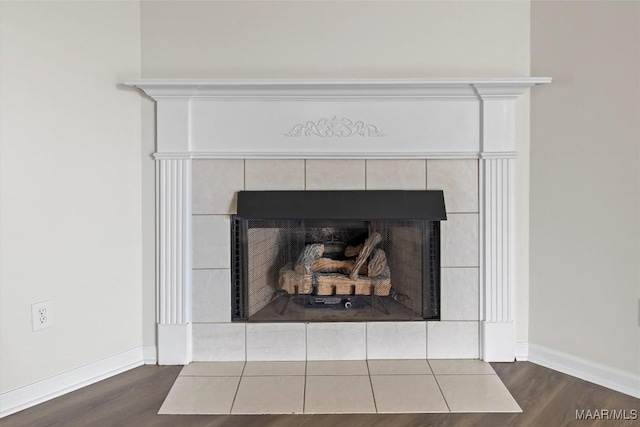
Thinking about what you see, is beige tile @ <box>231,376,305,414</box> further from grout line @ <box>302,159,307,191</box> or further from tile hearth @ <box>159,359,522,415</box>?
grout line @ <box>302,159,307,191</box>

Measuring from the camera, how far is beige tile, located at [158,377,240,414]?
6.10 ft

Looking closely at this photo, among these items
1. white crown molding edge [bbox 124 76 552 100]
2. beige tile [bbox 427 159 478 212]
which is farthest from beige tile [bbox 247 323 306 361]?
white crown molding edge [bbox 124 76 552 100]

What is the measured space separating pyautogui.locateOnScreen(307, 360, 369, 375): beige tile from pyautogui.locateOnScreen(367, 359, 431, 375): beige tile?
0.04 metres

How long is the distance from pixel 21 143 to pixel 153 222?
0.68 metres

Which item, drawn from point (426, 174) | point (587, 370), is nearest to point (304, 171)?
point (426, 174)

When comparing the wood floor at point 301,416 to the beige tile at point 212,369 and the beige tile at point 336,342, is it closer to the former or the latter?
the beige tile at point 212,369

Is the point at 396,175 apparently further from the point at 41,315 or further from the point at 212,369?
the point at 41,315

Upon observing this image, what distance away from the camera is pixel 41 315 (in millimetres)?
1951

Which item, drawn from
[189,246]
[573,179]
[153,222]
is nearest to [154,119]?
[153,222]

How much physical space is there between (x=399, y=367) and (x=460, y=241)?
2.28 ft

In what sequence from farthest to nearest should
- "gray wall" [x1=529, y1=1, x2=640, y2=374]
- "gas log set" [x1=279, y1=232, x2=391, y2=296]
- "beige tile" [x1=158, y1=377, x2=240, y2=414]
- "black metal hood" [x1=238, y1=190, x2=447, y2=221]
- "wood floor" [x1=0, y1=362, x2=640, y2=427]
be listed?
"gas log set" [x1=279, y1=232, x2=391, y2=296] → "black metal hood" [x1=238, y1=190, x2=447, y2=221] → "gray wall" [x1=529, y1=1, x2=640, y2=374] → "beige tile" [x1=158, y1=377, x2=240, y2=414] → "wood floor" [x1=0, y1=362, x2=640, y2=427]

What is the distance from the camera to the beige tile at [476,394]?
1.86m

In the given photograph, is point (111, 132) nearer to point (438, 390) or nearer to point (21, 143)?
point (21, 143)

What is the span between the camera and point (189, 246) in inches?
91.2
